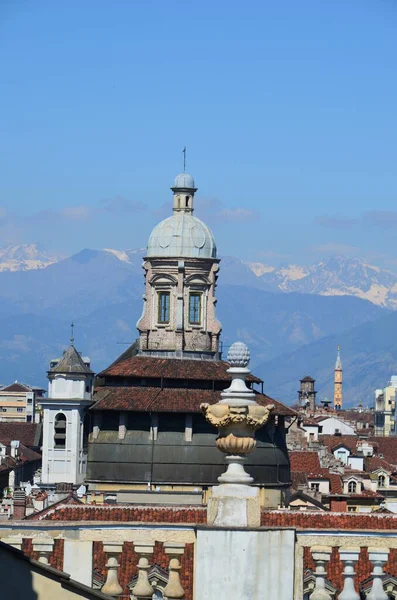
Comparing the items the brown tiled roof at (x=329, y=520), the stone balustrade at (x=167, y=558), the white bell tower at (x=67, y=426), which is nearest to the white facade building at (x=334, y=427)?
the white bell tower at (x=67, y=426)

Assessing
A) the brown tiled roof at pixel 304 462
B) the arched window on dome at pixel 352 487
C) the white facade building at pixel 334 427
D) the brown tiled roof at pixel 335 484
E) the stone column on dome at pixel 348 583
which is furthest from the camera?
the white facade building at pixel 334 427

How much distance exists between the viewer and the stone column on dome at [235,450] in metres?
22.3

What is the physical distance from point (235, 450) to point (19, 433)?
142978 millimetres

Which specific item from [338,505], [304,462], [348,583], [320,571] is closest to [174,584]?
[320,571]

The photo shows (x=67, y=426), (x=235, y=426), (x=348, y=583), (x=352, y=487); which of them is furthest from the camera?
(x=352, y=487)

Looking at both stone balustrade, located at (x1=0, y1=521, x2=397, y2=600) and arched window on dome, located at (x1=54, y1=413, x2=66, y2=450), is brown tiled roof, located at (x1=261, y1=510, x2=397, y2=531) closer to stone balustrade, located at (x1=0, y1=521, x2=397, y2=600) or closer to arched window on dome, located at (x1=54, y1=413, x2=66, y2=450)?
stone balustrade, located at (x1=0, y1=521, x2=397, y2=600)

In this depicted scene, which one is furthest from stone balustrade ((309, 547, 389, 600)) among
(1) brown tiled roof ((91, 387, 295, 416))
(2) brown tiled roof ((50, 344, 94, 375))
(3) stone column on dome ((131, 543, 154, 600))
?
(2) brown tiled roof ((50, 344, 94, 375))

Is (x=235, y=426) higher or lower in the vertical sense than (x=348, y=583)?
higher

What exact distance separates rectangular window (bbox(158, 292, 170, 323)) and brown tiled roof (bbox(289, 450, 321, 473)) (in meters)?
28.4

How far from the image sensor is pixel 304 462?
112m

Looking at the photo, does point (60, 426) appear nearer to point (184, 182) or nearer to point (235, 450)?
point (184, 182)

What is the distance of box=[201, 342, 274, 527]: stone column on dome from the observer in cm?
2234

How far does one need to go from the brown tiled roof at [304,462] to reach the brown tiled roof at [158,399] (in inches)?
1218

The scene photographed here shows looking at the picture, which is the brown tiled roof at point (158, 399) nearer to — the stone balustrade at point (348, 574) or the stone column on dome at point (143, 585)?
the stone balustrade at point (348, 574)
